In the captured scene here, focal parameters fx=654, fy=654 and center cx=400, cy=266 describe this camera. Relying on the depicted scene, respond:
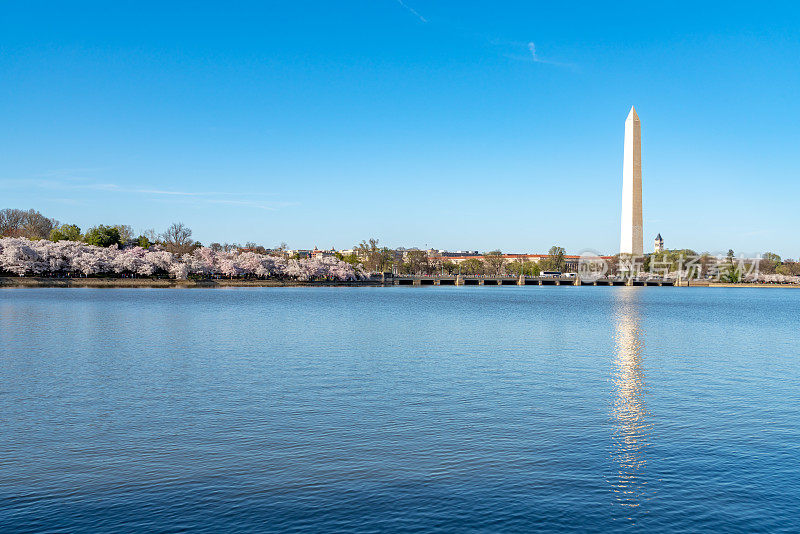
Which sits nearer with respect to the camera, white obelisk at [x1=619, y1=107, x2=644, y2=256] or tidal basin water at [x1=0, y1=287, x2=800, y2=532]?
tidal basin water at [x1=0, y1=287, x2=800, y2=532]

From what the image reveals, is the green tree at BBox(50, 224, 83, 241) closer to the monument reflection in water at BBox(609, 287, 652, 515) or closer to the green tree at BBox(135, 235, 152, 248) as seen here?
the green tree at BBox(135, 235, 152, 248)

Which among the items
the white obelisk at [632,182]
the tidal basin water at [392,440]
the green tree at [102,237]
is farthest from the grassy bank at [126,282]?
the tidal basin water at [392,440]

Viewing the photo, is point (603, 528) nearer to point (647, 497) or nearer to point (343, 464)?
point (647, 497)

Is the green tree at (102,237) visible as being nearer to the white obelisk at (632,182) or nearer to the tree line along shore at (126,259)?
the tree line along shore at (126,259)

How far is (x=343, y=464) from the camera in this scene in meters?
13.5

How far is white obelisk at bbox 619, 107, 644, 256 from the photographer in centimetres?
13400

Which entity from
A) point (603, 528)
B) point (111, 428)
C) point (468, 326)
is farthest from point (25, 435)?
point (468, 326)

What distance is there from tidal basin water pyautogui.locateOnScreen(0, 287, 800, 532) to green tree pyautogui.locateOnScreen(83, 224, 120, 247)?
9862cm

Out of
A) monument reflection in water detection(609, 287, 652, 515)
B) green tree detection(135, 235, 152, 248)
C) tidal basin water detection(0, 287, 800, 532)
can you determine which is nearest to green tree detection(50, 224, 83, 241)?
green tree detection(135, 235, 152, 248)

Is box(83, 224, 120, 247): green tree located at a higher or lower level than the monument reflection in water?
higher

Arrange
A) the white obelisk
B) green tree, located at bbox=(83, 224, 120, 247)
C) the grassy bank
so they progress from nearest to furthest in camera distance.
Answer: the grassy bank → green tree, located at bbox=(83, 224, 120, 247) → the white obelisk

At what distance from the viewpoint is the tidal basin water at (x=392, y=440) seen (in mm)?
11125

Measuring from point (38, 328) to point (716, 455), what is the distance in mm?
38550

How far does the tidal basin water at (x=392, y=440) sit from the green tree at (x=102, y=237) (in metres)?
98.6
